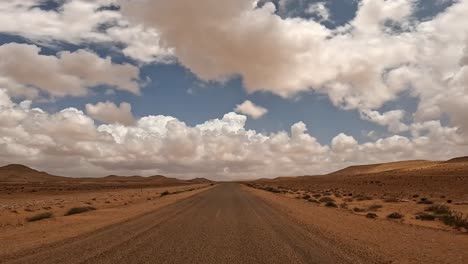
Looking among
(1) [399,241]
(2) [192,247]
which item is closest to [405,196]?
(1) [399,241]

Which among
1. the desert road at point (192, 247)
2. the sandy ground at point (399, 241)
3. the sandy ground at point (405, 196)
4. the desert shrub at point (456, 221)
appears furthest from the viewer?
the sandy ground at point (405, 196)

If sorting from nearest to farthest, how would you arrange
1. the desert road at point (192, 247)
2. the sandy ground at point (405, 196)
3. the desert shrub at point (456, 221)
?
the desert road at point (192, 247) → the desert shrub at point (456, 221) → the sandy ground at point (405, 196)

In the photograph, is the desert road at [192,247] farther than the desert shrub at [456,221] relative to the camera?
No

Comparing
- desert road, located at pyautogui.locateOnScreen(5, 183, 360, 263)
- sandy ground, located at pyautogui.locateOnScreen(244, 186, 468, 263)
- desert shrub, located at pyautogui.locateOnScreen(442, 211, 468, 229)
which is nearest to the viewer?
desert road, located at pyautogui.locateOnScreen(5, 183, 360, 263)

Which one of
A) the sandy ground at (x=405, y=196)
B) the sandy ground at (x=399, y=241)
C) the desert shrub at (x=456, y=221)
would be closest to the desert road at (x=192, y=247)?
the sandy ground at (x=399, y=241)

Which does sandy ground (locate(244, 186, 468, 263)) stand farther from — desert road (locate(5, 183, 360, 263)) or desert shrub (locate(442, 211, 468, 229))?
desert shrub (locate(442, 211, 468, 229))

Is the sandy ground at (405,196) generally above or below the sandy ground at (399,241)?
above

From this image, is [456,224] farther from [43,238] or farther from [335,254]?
[43,238]

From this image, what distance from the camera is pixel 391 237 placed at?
49.5ft

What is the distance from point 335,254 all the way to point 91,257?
616 centimetres

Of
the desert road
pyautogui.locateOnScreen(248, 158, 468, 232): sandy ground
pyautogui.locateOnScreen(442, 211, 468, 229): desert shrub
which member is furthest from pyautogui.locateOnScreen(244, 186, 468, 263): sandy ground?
pyautogui.locateOnScreen(248, 158, 468, 232): sandy ground

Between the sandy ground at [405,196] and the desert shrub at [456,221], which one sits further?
the sandy ground at [405,196]

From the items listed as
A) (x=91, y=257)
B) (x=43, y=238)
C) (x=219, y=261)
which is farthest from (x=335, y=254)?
(x=43, y=238)

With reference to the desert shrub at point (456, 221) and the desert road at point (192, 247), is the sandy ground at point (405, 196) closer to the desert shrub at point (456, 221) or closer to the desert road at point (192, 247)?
the desert shrub at point (456, 221)
